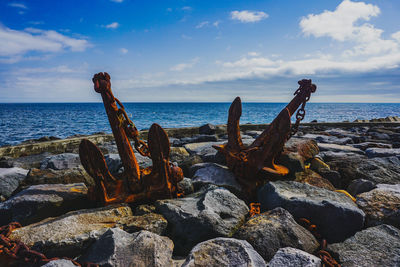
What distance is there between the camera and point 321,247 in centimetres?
182

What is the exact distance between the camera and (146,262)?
5.01 feet

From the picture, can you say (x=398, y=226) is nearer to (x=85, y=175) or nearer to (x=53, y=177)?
(x=85, y=175)

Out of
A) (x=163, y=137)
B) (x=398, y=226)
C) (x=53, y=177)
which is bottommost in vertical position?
(x=398, y=226)

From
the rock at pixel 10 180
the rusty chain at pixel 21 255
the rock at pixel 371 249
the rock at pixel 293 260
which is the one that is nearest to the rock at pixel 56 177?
the rock at pixel 10 180

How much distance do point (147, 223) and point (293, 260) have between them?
1.07 metres

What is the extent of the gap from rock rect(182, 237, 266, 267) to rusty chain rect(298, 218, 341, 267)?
0.43 meters

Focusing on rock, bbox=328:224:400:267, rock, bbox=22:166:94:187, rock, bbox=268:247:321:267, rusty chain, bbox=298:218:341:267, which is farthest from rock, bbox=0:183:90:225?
rock, bbox=328:224:400:267

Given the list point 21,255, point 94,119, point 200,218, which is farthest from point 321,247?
point 94,119

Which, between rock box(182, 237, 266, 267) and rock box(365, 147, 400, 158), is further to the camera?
rock box(365, 147, 400, 158)

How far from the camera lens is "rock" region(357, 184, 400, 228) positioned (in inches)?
82.4

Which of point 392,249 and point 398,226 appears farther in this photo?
point 398,226

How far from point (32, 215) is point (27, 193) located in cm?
28

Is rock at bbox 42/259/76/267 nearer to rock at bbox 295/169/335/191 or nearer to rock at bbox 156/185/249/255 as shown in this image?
rock at bbox 156/185/249/255

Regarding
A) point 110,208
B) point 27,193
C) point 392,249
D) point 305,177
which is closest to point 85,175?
point 27,193
